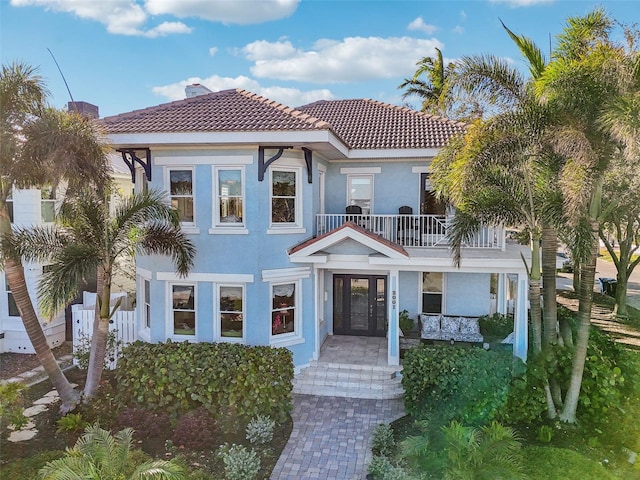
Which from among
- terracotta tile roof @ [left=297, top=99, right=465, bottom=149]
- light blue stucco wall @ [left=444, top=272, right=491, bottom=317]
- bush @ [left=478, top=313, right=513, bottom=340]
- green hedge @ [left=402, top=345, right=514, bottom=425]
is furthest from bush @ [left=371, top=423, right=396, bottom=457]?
terracotta tile roof @ [left=297, top=99, right=465, bottom=149]

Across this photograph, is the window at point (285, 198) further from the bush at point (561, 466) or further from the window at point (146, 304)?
the bush at point (561, 466)

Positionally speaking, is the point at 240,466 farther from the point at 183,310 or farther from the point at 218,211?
the point at 218,211

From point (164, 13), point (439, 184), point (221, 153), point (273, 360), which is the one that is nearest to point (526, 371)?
point (439, 184)

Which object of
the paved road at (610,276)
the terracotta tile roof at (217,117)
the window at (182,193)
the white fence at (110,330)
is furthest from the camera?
the paved road at (610,276)

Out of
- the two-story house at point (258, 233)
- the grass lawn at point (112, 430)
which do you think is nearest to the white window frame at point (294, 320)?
the two-story house at point (258, 233)

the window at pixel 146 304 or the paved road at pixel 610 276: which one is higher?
the window at pixel 146 304

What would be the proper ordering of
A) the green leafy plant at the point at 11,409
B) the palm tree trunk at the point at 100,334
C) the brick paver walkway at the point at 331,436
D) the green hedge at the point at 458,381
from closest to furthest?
1. the brick paver walkway at the point at 331,436
2. the green leafy plant at the point at 11,409
3. the green hedge at the point at 458,381
4. the palm tree trunk at the point at 100,334

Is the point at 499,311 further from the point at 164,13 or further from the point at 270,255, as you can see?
the point at 164,13
